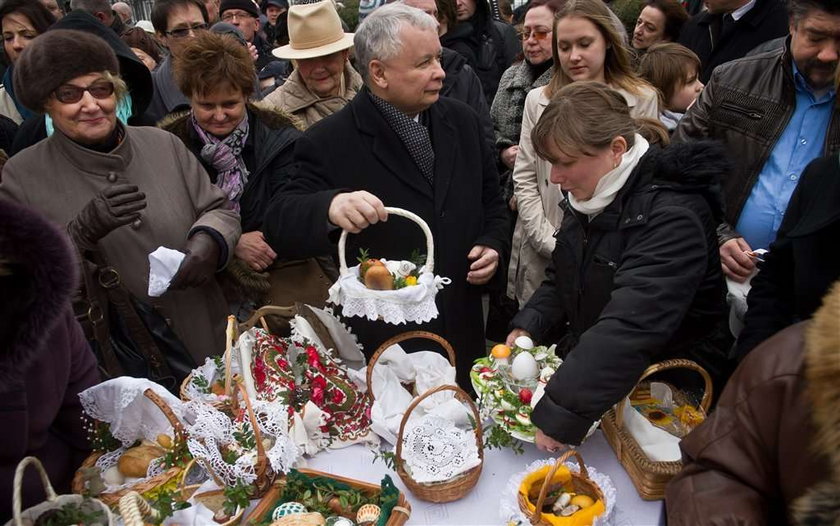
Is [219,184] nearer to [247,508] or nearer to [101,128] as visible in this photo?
[101,128]

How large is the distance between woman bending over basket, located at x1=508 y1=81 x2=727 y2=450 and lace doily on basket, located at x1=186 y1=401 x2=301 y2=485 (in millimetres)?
752

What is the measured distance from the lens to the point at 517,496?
1631 mm

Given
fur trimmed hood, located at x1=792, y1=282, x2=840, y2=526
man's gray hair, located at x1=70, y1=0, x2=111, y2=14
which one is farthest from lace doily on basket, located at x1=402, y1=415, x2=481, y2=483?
man's gray hair, located at x1=70, y1=0, x2=111, y2=14

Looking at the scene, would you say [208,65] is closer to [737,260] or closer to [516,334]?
[516,334]

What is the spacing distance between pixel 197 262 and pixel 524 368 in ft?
4.44

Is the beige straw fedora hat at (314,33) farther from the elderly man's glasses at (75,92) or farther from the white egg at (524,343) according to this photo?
the white egg at (524,343)

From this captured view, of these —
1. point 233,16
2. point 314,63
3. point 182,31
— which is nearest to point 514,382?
point 314,63

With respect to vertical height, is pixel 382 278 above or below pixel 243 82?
below

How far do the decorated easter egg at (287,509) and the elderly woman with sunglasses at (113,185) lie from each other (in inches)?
42.7

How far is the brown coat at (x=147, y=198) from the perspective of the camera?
236cm

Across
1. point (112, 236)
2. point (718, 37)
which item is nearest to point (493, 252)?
point (112, 236)

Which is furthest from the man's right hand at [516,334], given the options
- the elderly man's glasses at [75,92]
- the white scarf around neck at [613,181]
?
the elderly man's glasses at [75,92]

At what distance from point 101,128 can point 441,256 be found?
1.45 metres

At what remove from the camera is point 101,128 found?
239 centimetres
